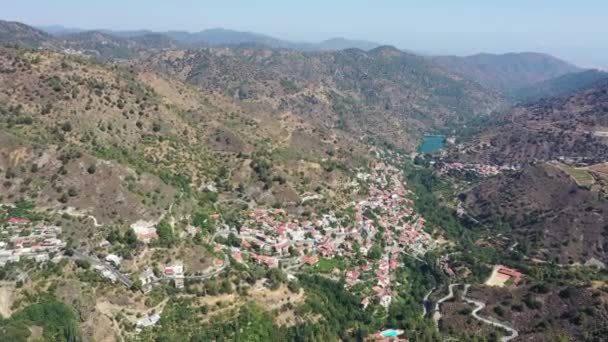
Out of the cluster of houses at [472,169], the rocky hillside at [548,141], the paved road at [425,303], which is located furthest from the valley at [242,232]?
the rocky hillside at [548,141]

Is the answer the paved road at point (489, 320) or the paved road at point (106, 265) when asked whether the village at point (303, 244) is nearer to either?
the paved road at point (106, 265)

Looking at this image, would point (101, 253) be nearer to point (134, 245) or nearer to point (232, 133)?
point (134, 245)

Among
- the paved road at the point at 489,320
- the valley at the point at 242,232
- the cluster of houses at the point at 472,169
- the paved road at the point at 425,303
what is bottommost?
the paved road at the point at 425,303

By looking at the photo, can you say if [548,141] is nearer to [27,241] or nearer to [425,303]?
[425,303]

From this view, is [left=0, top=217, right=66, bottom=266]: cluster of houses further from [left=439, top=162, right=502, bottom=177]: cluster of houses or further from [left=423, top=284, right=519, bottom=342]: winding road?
[left=439, top=162, right=502, bottom=177]: cluster of houses

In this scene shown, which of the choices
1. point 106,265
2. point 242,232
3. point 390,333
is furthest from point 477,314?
point 106,265

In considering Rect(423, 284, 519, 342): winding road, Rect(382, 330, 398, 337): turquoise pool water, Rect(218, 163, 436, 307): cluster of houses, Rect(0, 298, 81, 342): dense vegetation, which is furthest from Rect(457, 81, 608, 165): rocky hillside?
Rect(0, 298, 81, 342): dense vegetation
